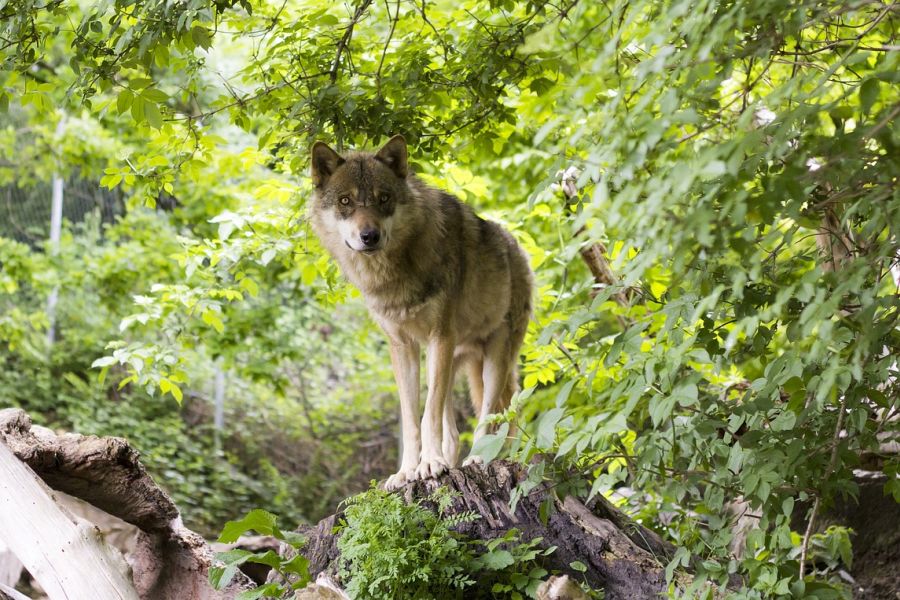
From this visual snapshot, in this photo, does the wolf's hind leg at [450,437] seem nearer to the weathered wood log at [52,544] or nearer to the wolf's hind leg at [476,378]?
the wolf's hind leg at [476,378]

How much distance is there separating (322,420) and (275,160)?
24.5 feet

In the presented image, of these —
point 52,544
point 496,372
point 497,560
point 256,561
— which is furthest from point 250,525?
point 496,372

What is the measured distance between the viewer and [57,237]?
11.3m

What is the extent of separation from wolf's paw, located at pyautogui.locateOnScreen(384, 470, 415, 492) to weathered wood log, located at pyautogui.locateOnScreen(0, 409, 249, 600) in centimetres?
86

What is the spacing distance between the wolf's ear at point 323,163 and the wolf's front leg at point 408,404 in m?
1.01

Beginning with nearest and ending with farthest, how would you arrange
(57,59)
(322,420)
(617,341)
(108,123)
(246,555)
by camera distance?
(617,341) → (246,555) → (108,123) → (57,59) → (322,420)

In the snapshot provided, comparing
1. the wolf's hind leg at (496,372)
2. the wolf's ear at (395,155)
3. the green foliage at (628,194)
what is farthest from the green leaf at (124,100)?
the wolf's hind leg at (496,372)

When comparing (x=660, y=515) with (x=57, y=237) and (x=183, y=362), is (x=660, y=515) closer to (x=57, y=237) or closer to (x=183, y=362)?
(x=183, y=362)

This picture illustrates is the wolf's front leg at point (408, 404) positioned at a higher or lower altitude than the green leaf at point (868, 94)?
lower

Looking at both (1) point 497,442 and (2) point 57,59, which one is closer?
(1) point 497,442

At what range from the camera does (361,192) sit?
15.8 ft

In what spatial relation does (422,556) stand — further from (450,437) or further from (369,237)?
(369,237)

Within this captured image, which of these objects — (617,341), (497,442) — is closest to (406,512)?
(497,442)

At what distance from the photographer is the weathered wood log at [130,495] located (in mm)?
4336
